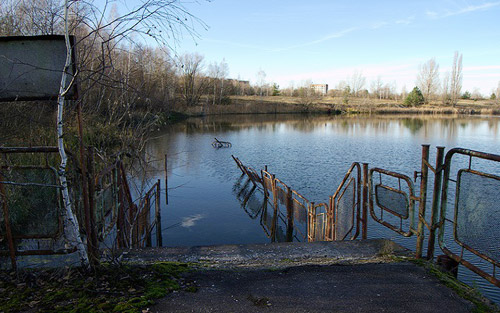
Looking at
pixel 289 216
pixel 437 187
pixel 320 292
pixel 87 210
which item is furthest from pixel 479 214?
pixel 289 216

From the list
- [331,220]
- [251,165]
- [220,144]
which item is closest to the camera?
[331,220]

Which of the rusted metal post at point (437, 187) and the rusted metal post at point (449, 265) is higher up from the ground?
the rusted metal post at point (437, 187)

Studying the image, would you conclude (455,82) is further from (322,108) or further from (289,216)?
(289,216)

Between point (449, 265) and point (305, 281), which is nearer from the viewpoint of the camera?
point (305, 281)

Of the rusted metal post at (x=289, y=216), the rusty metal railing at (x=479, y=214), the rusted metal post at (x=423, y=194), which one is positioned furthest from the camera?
the rusted metal post at (x=289, y=216)

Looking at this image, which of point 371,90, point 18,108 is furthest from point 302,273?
point 371,90

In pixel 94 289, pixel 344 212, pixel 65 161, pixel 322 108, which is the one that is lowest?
pixel 344 212

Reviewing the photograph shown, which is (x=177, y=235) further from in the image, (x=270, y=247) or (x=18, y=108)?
(x=270, y=247)

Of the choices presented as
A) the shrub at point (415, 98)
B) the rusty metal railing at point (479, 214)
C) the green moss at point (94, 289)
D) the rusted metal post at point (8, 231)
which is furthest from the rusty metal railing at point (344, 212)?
the shrub at point (415, 98)

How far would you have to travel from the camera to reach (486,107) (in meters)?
87.9

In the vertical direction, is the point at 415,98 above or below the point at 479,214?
above

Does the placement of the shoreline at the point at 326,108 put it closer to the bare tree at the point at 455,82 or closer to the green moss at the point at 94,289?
the bare tree at the point at 455,82

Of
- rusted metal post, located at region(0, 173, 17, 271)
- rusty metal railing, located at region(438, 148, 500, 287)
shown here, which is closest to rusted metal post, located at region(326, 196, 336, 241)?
rusty metal railing, located at region(438, 148, 500, 287)

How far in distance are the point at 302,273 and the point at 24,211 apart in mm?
4061
